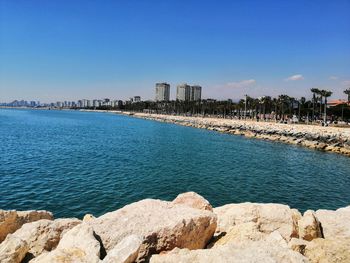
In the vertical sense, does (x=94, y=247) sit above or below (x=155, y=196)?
above

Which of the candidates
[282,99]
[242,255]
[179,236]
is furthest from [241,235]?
[282,99]

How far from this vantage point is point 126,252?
19.2 feet

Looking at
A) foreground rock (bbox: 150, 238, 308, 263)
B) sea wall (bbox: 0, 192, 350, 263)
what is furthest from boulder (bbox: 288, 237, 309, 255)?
foreground rock (bbox: 150, 238, 308, 263)

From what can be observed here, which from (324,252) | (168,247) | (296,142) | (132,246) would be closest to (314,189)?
(324,252)

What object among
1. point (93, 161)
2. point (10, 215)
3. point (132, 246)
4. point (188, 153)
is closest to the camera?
point (132, 246)

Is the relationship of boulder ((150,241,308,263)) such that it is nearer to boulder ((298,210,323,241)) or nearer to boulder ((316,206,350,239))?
boulder ((298,210,323,241))

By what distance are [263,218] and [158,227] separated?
156 inches

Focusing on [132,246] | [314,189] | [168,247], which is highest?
[132,246]

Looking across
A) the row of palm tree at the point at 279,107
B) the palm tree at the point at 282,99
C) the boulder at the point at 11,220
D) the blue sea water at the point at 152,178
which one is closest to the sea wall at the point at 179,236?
the boulder at the point at 11,220

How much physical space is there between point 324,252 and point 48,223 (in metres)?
7.37

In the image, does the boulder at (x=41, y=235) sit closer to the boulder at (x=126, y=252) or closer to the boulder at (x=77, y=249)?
the boulder at (x=77, y=249)

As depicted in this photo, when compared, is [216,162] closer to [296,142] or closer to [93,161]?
[93,161]

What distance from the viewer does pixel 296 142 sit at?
5147 centimetres

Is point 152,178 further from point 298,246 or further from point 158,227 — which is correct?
point 298,246
